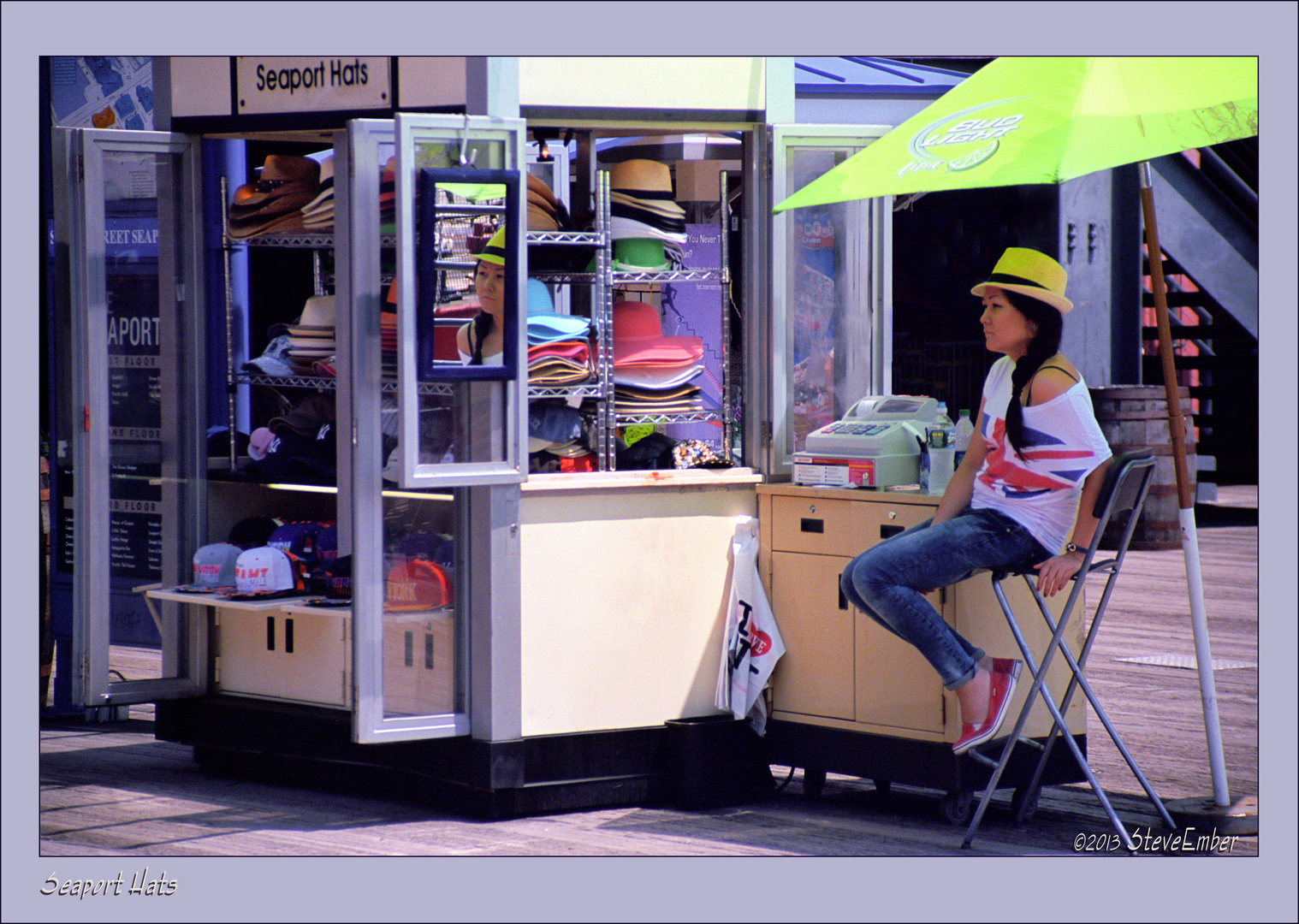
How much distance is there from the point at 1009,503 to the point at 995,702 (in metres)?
0.60

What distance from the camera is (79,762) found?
221 inches

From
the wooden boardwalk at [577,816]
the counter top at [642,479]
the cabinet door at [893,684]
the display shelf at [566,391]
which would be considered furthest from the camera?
the display shelf at [566,391]

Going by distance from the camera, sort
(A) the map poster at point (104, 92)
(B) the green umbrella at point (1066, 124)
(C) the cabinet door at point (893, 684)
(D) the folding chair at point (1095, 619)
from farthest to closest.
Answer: (A) the map poster at point (104, 92) → (C) the cabinet door at point (893, 684) → (D) the folding chair at point (1095, 619) → (B) the green umbrella at point (1066, 124)

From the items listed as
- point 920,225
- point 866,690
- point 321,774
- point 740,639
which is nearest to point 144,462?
point 321,774

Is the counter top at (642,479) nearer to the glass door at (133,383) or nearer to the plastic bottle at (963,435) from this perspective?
the plastic bottle at (963,435)

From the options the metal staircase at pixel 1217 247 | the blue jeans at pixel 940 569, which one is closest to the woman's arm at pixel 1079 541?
the blue jeans at pixel 940 569

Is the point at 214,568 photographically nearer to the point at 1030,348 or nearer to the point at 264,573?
the point at 264,573

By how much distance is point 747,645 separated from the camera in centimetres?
495

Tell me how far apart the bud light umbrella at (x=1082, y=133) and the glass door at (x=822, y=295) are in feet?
0.96

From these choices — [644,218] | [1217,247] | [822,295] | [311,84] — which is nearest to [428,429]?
[644,218]

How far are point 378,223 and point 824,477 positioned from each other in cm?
165

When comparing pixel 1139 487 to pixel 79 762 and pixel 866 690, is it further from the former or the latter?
pixel 79 762

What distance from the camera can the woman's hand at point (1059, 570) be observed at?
4.20 meters
